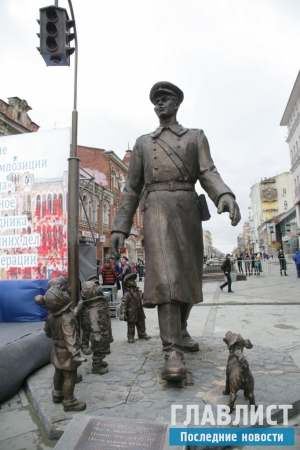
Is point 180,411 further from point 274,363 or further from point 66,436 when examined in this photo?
point 274,363

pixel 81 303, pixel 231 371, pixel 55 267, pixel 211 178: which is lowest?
pixel 231 371

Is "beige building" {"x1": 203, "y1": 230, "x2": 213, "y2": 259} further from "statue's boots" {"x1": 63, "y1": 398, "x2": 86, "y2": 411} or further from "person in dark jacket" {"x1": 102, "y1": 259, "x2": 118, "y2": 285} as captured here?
"statue's boots" {"x1": 63, "y1": 398, "x2": 86, "y2": 411}

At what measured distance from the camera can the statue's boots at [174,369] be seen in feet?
8.35

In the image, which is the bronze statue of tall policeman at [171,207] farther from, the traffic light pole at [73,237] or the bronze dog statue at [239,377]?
the traffic light pole at [73,237]

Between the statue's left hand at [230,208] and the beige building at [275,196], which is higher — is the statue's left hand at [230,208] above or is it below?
below

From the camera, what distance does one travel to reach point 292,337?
4.85 m

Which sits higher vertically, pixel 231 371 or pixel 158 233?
pixel 158 233

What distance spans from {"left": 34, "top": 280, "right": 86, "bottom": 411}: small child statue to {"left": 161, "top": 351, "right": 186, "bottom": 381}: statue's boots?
0.66 meters

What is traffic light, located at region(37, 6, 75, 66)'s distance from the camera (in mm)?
4500

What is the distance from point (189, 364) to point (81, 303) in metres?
1.24

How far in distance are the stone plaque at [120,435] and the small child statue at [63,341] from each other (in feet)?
1.39

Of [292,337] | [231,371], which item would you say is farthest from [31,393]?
[292,337]

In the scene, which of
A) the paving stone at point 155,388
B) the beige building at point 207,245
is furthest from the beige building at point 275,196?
the paving stone at point 155,388

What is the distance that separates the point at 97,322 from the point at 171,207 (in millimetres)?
1391
